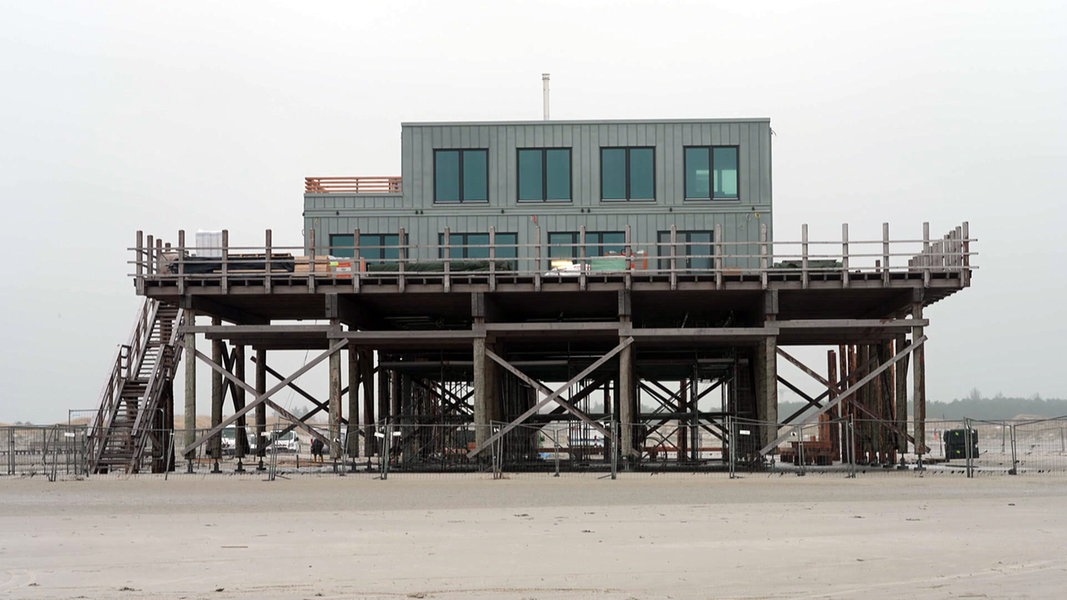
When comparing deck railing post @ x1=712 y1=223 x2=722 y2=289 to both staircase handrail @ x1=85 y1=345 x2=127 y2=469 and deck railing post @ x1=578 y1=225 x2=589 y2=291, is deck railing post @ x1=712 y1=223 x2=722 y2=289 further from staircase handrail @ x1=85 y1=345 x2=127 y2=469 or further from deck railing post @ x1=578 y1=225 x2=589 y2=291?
staircase handrail @ x1=85 y1=345 x2=127 y2=469

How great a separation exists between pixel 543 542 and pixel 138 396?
28333 mm

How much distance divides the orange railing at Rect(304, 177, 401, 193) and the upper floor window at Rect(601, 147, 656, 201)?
724 cm

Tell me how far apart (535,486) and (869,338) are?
658 inches

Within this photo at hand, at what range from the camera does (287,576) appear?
16.6 m

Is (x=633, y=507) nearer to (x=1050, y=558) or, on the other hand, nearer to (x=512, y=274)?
(x=1050, y=558)

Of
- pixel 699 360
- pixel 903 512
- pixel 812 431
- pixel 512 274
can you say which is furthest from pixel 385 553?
pixel 812 431

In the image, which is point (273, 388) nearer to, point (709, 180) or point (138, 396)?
point (138, 396)

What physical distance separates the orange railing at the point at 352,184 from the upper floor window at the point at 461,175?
1.51m

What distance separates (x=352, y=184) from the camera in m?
47.0

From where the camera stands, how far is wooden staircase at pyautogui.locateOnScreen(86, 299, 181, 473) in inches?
1681

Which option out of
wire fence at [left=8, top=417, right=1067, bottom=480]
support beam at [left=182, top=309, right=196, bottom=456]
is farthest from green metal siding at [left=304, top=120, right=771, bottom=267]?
wire fence at [left=8, top=417, right=1067, bottom=480]

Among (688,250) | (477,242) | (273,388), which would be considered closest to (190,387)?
(273,388)

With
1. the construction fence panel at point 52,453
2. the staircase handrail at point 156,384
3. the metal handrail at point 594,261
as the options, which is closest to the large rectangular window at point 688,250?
the metal handrail at point 594,261

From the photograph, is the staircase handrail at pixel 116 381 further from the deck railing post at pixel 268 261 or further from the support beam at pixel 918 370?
the support beam at pixel 918 370
